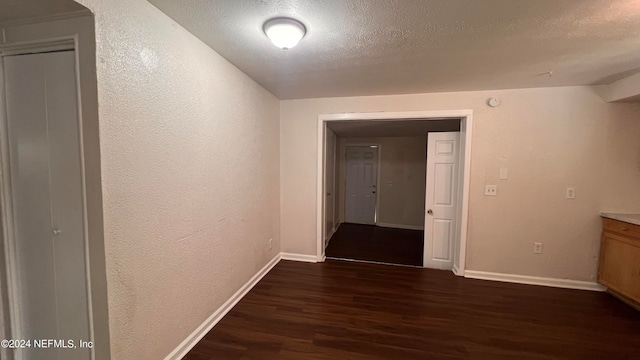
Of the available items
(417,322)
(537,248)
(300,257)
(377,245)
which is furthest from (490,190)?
(300,257)

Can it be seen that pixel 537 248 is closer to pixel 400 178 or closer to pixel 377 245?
pixel 377 245

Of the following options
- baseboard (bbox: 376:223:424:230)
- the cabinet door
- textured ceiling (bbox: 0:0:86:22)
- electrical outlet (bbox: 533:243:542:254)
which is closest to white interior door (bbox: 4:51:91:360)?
textured ceiling (bbox: 0:0:86:22)

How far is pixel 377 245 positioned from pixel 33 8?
458 centimetres

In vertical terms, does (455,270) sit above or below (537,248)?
below

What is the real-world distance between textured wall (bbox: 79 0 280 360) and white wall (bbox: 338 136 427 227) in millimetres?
4009

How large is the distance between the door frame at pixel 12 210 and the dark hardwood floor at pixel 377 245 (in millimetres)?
3086

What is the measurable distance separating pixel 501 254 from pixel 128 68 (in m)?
4.04

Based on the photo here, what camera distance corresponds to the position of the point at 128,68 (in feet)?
4.42

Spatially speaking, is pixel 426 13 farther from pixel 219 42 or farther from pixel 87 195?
pixel 87 195

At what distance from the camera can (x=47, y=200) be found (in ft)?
4.53

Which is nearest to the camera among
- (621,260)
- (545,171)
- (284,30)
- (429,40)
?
(284,30)

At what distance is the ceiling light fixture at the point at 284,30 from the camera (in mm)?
1541

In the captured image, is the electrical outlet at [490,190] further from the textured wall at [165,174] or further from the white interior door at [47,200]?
the white interior door at [47,200]

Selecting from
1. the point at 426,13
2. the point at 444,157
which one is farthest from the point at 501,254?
the point at 426,13
